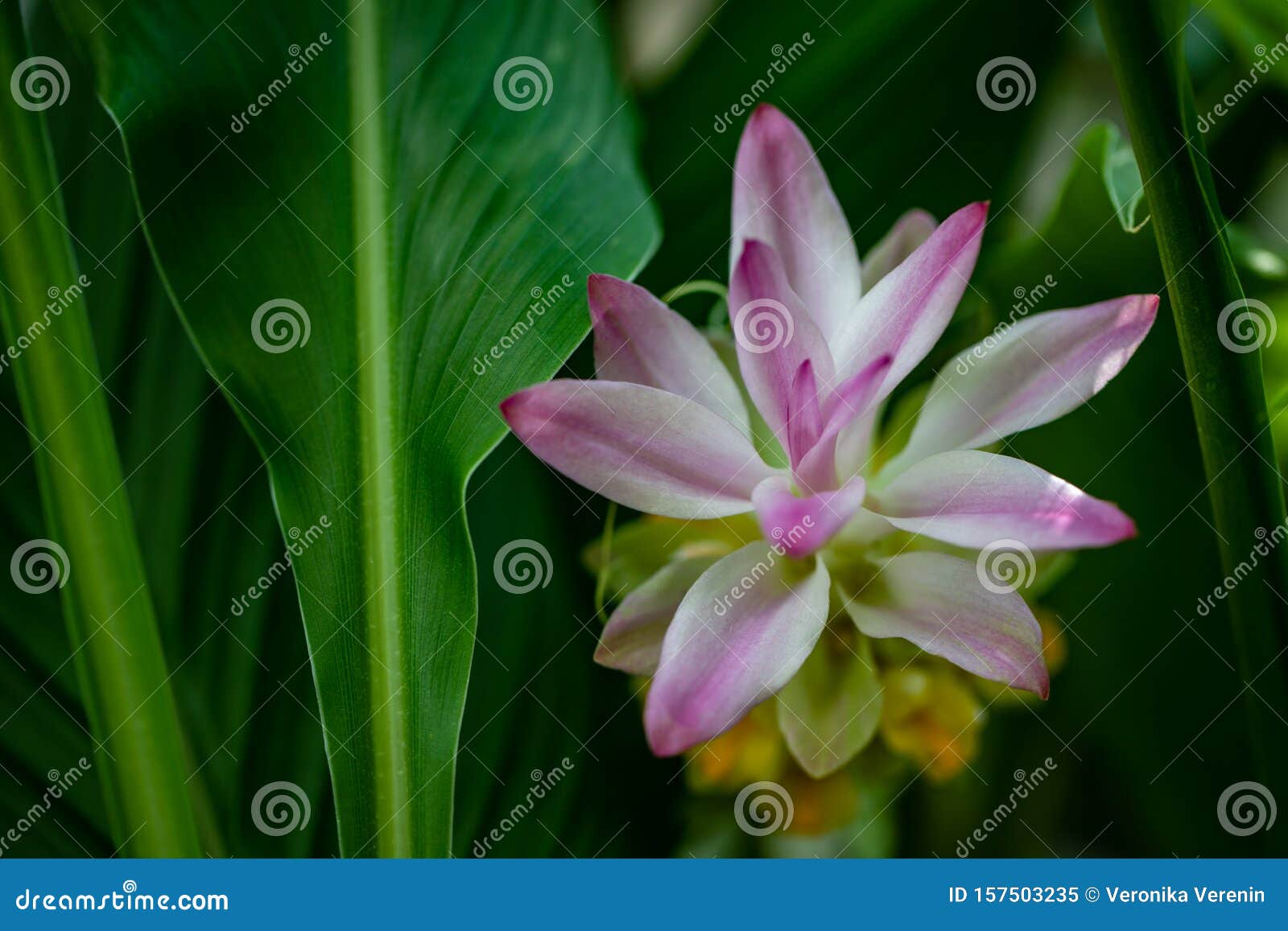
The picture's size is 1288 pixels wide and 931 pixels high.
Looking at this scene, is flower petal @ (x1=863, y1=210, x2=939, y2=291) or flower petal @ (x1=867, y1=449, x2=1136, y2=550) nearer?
flower petal @ (x1=867, y1=449, x2=1136, y2=550)

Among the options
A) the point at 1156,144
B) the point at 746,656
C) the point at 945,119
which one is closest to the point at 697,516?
the point at 746,656

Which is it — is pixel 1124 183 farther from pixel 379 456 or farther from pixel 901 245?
pixel 379 456

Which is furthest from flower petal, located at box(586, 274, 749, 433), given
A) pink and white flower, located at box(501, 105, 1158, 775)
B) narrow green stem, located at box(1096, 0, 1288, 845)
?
narrow green stem, located at box(1096, 0, 1288, 845)

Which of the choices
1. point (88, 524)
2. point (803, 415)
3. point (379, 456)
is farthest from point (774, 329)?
point (88, 524)

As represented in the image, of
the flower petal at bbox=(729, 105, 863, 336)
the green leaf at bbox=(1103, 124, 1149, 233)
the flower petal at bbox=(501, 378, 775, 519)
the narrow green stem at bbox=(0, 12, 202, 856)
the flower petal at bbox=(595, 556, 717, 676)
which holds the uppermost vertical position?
the green leaf at bbox=(1103, 124, 1149, 233)

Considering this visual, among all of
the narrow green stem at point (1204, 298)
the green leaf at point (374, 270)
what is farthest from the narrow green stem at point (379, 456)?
the narrow green stem at point (1204, 298)

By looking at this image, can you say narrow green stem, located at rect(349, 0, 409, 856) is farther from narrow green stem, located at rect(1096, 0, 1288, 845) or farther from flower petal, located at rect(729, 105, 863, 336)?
narrow green stem, located at rect(1096, 0, 1288, 845)

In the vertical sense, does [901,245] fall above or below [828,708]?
above
